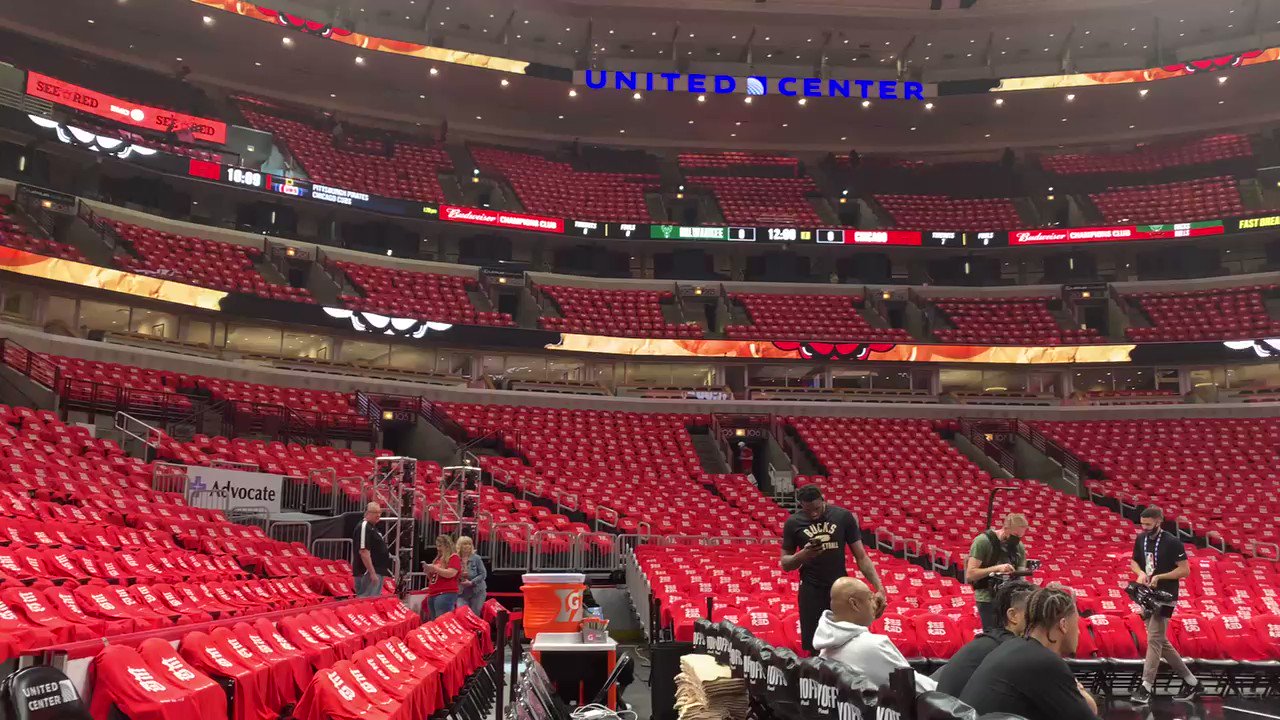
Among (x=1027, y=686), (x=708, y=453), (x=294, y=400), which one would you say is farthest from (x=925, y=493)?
(x=1027, y=686)

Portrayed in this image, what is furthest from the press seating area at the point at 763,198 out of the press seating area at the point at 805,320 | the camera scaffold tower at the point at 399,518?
the camera scaffold tower at the point at 399,518

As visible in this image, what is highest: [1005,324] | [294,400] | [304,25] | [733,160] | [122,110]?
[304,25]

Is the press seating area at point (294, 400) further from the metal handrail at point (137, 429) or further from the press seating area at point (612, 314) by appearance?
the press seating area at point (612, 314)

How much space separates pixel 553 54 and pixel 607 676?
100.0 ft

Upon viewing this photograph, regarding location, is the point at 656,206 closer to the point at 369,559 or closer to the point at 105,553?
the point at 369,559

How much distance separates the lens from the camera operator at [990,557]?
7773 millimetres

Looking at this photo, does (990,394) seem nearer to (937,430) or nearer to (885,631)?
(937,430)

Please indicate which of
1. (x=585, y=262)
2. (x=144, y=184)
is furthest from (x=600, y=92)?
(x=144, y=184)

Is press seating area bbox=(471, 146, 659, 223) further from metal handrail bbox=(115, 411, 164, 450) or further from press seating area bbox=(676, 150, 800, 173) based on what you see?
metal handrail bbox=(115, 411, 164, 450)

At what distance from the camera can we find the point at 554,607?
316 inches

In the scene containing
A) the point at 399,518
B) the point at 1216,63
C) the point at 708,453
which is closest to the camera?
the point at 399,518

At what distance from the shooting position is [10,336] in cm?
2222

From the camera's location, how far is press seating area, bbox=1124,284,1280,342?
30672 millimetres

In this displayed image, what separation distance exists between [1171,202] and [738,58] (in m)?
15.2
